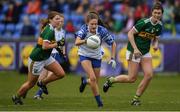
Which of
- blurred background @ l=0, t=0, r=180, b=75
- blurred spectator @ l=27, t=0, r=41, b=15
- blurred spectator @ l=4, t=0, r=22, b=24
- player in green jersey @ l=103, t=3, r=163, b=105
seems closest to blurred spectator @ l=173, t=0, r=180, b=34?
blurred background @ l=0, t=0, r=180, b=75

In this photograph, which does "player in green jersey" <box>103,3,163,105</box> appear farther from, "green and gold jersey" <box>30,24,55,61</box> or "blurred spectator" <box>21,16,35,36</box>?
"blurred spectator" <box>21,16,35,36</box>

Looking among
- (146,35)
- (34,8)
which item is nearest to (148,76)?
(146,35)

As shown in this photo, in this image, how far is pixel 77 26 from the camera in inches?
1199

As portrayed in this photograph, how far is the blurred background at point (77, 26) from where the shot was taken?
89.5 feet

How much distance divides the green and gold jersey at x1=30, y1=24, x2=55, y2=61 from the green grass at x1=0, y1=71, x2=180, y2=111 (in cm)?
108

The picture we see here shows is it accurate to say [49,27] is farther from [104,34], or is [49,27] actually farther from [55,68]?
[104,34]

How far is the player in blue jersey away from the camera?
14852mm

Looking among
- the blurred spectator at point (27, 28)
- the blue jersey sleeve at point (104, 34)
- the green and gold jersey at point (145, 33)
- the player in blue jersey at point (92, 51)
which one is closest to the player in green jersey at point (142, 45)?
the green and gold jersey at point (145, 33)

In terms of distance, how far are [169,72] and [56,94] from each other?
9.24 m

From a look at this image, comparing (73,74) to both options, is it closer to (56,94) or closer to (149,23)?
(56,94)

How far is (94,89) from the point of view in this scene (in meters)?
14.8

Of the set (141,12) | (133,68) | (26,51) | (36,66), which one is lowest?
(133,68)

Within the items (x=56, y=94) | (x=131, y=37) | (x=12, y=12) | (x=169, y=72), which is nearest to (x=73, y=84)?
(x=56, y=94)

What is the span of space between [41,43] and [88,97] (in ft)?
9.45
